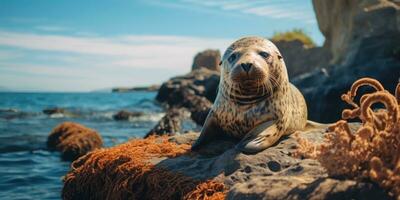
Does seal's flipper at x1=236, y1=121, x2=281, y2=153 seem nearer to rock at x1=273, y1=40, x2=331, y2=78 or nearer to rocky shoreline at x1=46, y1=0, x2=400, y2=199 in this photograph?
rocky shoreline at x1=46, y1=0, x2=400, y2=199

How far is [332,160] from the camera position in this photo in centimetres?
336

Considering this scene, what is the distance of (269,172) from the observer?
15.8 ft

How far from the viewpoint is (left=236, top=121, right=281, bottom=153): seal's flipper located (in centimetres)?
521

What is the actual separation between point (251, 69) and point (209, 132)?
1.19 meters

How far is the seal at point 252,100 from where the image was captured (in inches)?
208

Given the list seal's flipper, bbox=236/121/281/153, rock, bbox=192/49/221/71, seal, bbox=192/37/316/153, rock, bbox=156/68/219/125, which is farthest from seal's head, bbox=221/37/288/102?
rock, bbox=192/49/221/71

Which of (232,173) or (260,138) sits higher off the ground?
(260,138)

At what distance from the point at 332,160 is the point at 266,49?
2560mm

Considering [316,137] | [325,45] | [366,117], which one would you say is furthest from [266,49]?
[325,45]

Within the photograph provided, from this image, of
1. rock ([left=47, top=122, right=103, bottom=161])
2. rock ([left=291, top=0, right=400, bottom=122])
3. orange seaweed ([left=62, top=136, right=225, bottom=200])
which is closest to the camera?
orange seaweed ([left=62, top=136, right=225, bottom=200])

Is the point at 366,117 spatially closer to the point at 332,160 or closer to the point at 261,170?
the point at 332,160

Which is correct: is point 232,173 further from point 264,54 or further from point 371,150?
point 371,150

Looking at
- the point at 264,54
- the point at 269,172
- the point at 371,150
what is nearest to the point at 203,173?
the point at 269,172

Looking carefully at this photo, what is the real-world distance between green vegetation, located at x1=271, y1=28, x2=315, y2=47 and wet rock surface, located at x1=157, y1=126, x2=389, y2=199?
46226mm
